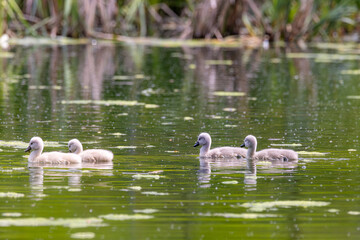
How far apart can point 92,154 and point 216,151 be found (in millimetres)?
1601

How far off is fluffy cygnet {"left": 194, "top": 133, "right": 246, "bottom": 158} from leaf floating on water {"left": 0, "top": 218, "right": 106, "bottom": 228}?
142 inches

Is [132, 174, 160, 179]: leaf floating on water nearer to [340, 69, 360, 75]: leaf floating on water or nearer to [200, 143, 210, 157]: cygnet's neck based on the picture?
[200, 143, 210, 157]: cygnet's neck

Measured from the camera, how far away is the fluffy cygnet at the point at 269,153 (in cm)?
1090

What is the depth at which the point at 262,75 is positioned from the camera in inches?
906

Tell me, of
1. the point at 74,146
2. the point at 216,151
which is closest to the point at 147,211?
the point at 74,146

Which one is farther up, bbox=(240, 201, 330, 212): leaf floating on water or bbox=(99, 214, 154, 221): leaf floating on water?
bbox=(240, 201, 330, 212): leaf floating on water

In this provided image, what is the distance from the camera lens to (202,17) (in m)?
32.7

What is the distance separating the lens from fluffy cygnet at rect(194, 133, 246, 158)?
11.2m

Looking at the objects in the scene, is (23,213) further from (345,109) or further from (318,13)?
(318,13)

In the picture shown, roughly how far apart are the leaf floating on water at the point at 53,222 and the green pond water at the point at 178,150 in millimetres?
14

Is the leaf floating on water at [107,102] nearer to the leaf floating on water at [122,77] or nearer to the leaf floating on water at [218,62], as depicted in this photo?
the leaf floating on water at [122,77]

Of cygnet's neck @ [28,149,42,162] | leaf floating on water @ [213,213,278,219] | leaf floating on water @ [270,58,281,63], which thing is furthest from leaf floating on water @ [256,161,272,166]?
leaf floating on water @ [270,58,281,63]

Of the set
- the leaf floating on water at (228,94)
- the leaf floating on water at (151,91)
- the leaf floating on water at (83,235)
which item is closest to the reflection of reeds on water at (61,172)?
the leaf floating on water at (83,235)

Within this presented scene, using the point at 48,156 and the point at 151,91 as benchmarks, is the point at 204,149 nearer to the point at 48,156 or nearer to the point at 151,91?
the point at 48,156
